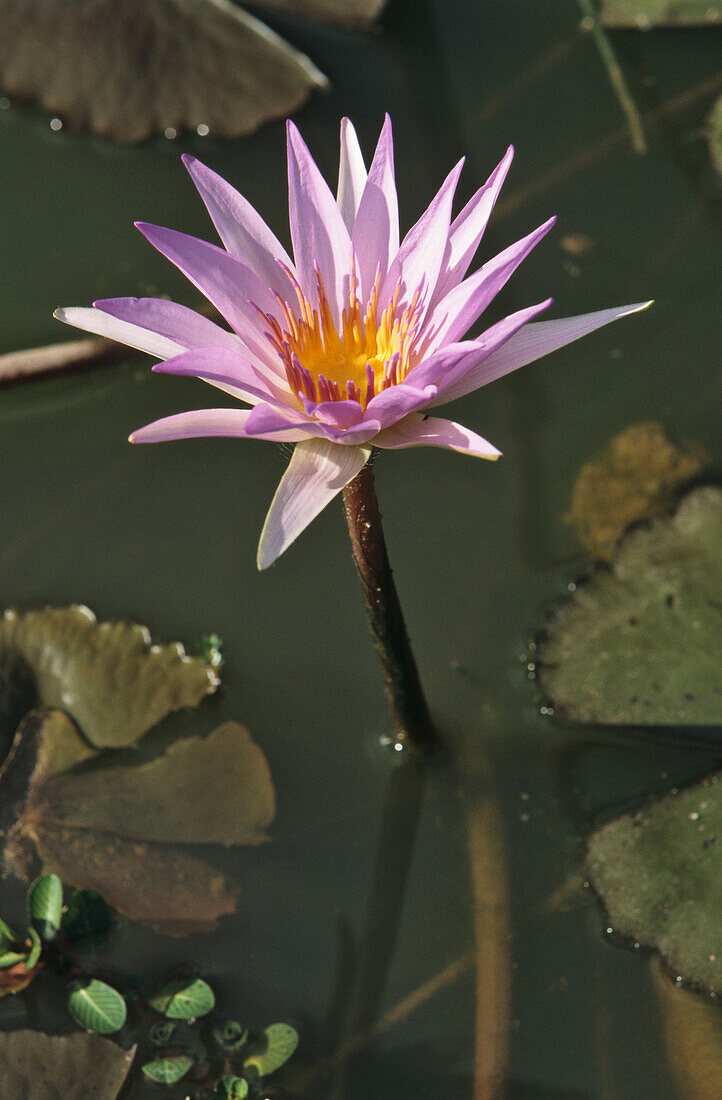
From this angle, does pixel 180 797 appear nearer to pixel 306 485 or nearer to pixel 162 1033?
pixel 162 1033

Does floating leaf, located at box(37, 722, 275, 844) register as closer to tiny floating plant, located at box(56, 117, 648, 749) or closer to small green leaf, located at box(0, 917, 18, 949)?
small green leaf, located at box(0, 917, 18, 949)

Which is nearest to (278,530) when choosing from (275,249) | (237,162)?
(275,249)

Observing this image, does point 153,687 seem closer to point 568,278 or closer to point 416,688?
point 416,688

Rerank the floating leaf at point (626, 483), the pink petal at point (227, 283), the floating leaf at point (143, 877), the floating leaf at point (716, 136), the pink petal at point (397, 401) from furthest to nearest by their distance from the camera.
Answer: the floating leaf at point (716, 136), the floating leaf at point (626, 483), the floating leaf at point (143, 877), the pink petal at point (227, 283), the pink petal at point (397, 401)

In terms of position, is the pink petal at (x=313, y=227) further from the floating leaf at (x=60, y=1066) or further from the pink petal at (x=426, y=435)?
the floating leaf at (x=60, y=1066)

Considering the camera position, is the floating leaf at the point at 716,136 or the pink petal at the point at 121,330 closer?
the pink petal at the point at 121,330

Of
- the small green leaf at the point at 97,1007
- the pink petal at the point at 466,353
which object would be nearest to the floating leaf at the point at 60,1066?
the small green leaf at the point at 97,1007
